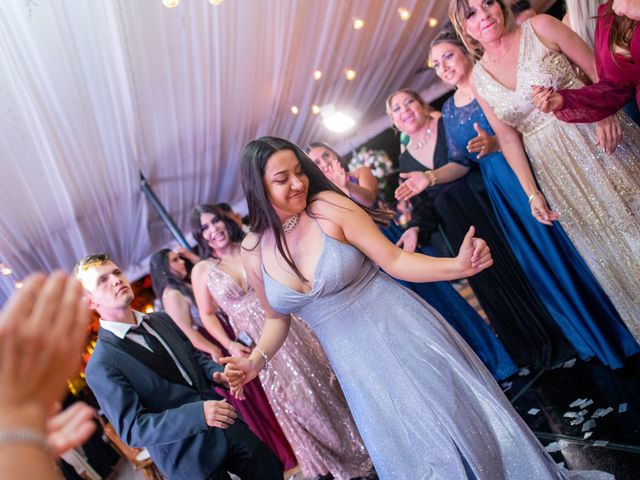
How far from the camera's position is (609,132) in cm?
229

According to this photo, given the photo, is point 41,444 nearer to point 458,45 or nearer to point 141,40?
point 458,45

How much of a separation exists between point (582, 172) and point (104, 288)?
2115mm

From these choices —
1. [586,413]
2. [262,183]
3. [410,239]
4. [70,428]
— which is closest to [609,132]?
[586,413]

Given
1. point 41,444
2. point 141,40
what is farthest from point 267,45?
point 41,444

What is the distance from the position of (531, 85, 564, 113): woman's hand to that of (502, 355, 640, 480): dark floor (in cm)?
131

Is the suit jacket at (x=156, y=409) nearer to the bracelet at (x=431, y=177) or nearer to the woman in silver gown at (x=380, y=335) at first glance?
the woman in silver gown at (x=380, y=335)

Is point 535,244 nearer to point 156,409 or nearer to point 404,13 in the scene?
point 156,409

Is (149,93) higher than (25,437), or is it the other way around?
(149,93)

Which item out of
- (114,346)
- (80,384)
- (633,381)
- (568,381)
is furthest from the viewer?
(80,384)

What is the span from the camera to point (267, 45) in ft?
17.0

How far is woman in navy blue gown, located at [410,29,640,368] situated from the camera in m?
3.00

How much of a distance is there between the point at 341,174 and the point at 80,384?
7.19 m

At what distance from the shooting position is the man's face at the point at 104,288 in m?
2.33

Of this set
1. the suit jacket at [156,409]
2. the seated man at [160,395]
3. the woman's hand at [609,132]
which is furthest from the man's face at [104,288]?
the woman's hand at [609,132]
